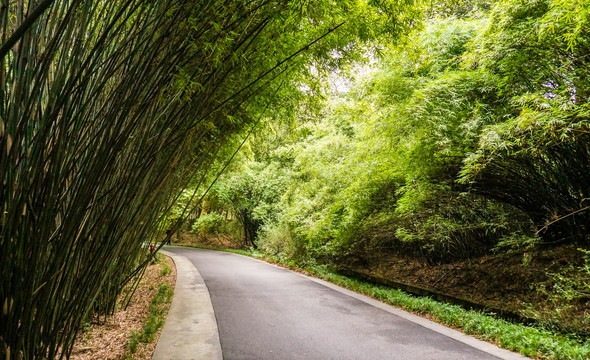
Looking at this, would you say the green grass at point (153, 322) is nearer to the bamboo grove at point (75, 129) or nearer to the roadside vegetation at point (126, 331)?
the roadside vegetation at point (126, 331)

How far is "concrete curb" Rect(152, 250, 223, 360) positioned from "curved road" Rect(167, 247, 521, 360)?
0.34ft

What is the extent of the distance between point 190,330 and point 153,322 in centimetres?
38

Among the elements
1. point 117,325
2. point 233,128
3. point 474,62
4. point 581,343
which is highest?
point 474,62

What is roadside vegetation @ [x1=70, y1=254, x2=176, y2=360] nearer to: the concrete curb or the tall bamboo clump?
the concrete curb

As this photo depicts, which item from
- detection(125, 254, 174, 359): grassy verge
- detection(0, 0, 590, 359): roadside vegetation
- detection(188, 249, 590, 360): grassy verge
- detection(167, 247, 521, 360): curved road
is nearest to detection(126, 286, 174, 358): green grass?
detection(125, 254, 174, 359): grassy verge

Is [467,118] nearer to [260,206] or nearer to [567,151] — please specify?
[567,151]

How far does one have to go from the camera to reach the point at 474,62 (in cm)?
410

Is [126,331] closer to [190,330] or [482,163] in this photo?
[190,330]

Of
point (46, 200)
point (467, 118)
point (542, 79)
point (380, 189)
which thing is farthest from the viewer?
point (380, 189)

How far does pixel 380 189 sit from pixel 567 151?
2.72m

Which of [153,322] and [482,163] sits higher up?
[482,163]

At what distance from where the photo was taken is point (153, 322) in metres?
3.16

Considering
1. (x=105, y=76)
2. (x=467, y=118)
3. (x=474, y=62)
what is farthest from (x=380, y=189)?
(x=105, y=76)

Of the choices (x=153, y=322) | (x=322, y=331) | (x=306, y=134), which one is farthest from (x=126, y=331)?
(x=306, y=134)
